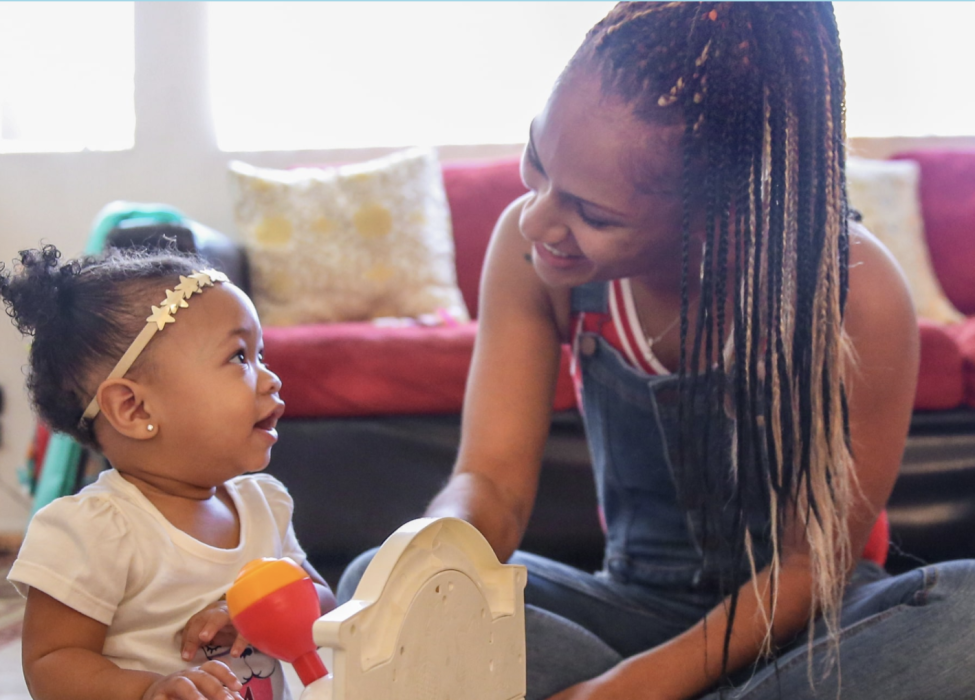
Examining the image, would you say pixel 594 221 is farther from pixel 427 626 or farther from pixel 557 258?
pixel 427 626

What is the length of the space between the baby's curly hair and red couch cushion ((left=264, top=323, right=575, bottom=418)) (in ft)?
2.92

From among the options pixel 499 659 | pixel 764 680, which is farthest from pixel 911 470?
pixel 499 659

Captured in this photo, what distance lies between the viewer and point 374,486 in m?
1.72

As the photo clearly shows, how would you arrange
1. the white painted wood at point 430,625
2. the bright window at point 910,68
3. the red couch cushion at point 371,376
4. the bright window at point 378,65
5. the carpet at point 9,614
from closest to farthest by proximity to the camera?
the white painted wood at point 430,625 → the carpet at point 9,614 → the red couch cushion at point 371,376 → the bright window at point 378,65 → the bright window at point 910,68

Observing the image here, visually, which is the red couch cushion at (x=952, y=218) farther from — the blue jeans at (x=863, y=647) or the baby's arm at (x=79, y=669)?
the baby's arm at (x=79, y=669)

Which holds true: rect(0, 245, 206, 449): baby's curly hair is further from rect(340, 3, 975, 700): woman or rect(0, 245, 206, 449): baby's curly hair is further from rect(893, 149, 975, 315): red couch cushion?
rect(893, 149, 975, 315): red couch cushion

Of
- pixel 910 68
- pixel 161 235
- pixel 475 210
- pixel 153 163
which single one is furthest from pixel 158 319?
pixel 910 68

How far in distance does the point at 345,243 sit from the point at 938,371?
1281 millimetres

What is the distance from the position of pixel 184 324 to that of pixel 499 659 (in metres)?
0.37

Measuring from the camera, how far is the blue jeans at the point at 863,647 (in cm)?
82

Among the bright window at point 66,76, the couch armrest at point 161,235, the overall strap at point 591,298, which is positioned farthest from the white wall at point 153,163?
the overall strap at point 591,298

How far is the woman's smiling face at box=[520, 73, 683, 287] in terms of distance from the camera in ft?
2.75

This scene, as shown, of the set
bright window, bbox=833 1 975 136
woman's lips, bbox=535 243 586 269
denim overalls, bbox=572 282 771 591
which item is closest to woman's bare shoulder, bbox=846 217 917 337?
denim overalls, bbox=572 282 771 591

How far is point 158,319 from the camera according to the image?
0.77 m
